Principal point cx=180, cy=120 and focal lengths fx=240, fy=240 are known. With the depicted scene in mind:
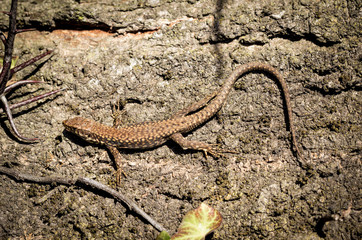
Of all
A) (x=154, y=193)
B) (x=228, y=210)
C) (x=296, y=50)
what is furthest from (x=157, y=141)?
(x=296, y=50)

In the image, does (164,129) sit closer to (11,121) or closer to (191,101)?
(191,101)

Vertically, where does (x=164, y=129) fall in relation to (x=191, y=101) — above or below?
below

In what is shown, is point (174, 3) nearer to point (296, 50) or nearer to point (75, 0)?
point (75, 0)

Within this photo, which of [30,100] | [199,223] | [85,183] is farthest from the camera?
[30,100]

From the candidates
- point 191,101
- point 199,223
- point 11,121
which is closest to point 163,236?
point 199,223

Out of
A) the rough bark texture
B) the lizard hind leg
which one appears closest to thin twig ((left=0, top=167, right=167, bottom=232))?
the rough bark texture

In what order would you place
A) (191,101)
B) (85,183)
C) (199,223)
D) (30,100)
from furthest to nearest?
1. (191,101)
2. (30,100)
3. (85,183)
4. (199,223)

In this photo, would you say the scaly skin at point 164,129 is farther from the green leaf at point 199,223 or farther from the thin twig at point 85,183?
the green leaf at point 199,223
